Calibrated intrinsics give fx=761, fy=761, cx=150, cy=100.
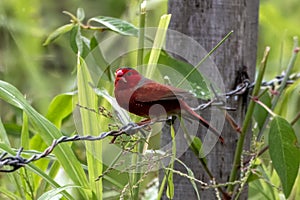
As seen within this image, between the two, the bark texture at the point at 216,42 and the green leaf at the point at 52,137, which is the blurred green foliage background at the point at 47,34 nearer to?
the bark texture at the point at 216,42

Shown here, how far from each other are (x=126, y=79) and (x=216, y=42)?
0.42 m

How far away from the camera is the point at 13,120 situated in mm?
2520

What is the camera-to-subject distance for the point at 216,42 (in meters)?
1.78

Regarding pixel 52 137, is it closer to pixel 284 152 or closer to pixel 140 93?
pixel 140 93

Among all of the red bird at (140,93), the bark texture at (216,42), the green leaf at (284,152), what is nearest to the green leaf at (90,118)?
the red bird at (140,93)

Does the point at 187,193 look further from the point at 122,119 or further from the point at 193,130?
the point at 122,119

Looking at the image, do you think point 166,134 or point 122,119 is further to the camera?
point 166,134

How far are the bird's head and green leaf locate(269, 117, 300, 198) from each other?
1.33 feet

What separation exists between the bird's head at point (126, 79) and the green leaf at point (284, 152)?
1.33 feet

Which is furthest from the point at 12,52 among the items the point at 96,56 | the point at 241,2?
the point at 241,2

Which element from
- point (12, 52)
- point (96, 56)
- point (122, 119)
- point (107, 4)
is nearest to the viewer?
point (122, 119)

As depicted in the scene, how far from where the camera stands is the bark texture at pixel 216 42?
70.1 inches

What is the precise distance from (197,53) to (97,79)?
241 mm

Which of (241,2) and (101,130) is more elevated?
(241,2)
